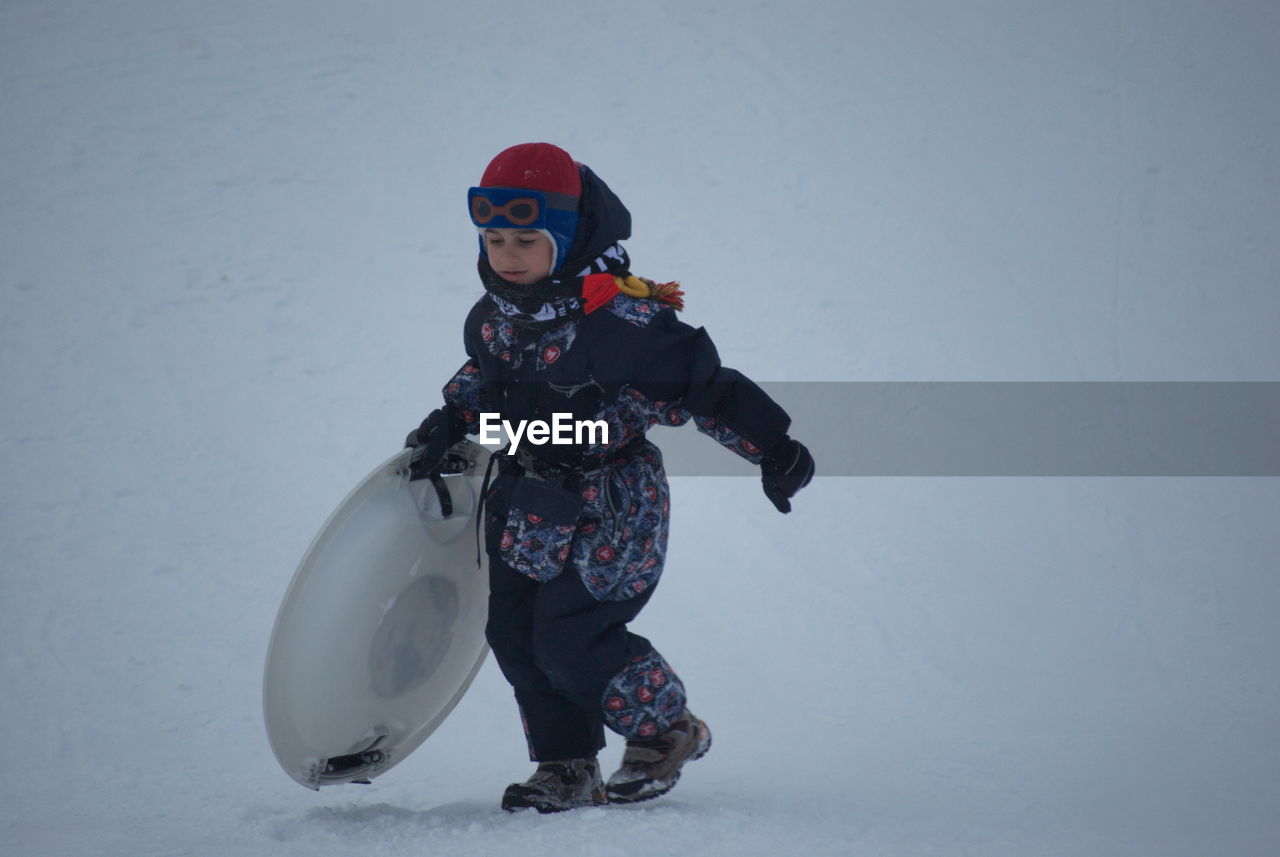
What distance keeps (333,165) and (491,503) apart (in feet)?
9.27

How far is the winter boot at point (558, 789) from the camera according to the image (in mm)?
1778

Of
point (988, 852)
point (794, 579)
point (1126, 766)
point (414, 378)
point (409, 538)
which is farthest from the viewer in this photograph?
point (414, 378)

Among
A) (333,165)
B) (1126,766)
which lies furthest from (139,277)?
(1126,766)

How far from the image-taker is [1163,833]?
5.71 ft

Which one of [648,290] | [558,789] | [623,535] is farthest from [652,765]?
[648,290]

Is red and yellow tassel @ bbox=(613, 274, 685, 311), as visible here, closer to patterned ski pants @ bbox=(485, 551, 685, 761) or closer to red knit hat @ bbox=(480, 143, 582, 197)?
red knit hat @ bbox=(480, 143, 582, 197)

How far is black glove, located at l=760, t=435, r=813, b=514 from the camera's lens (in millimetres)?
1770

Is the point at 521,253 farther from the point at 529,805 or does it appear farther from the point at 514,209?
the point at 529,805

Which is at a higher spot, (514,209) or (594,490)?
(514,209)

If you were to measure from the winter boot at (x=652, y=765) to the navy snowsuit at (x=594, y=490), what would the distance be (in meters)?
0.02

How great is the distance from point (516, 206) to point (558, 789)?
86cm

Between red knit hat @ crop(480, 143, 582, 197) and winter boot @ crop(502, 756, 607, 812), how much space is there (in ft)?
2.80

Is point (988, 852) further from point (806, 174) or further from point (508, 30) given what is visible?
point (508, 30)

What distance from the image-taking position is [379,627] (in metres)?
1.82
